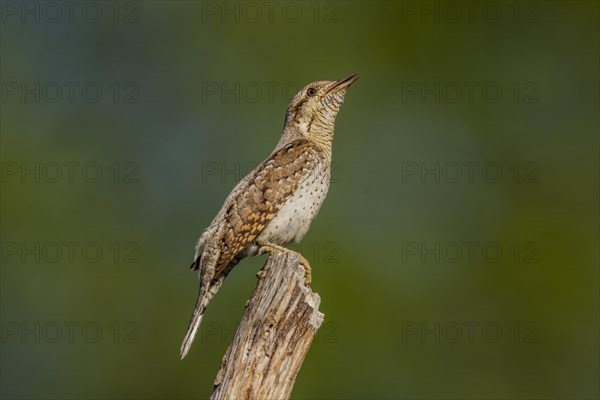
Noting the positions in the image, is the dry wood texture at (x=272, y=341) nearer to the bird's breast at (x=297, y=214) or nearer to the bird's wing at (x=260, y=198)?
the bird's wing at (x=260, y=198)

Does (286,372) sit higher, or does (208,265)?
(208,265)

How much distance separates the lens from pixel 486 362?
54.7 ft

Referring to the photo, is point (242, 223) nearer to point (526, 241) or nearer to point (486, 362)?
point (486, 362)

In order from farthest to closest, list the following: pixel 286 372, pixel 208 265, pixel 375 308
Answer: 1. pixel 375 308
2. pixel 208 265
3. pixel 286 372

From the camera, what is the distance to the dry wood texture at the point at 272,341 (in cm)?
491

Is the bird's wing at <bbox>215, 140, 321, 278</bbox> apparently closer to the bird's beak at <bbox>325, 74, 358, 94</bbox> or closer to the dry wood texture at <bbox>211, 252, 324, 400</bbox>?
the bird's beak at <bbox>325, 74, 358, 94</bbox>

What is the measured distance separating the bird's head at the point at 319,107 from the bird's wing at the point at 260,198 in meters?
0.50

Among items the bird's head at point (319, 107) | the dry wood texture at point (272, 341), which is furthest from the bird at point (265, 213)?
the dry wood texture at point (272, 341)

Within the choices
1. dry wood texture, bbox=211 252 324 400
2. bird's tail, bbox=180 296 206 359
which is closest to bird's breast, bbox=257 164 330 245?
bird's tail, bbox=180 296 206 359

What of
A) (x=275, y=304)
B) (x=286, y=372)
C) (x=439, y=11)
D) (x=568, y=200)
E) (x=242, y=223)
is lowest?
(x=286, y=372)

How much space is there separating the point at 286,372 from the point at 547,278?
14.3m

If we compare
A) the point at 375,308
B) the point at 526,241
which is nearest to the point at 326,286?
the point at 375,308

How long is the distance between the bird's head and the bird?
0.23m

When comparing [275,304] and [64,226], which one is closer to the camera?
[275,304]
